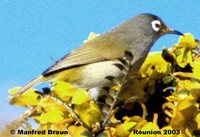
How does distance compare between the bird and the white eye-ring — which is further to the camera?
the white eye-ring

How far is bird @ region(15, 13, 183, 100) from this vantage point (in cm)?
329

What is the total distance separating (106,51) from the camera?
3943mm

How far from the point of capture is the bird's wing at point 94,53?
141 inches

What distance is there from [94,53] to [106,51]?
0.14 metres

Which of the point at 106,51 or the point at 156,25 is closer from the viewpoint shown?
the point at 156,25

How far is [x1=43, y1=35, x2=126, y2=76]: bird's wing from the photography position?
3.59 meters

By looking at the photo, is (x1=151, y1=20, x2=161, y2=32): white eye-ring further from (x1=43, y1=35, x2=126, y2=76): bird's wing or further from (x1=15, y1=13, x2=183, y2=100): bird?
(x1=43, y1=35, x2=126, y2=76): bird's wing

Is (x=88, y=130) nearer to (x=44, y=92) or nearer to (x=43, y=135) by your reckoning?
(x=43, y=135)

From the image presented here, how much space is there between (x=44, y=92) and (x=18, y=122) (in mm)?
242

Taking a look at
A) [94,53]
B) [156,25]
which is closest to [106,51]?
[94,53]

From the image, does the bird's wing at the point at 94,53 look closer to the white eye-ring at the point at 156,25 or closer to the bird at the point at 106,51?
the bird at the point at 106,51

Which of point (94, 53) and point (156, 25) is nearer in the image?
point (156, 25)

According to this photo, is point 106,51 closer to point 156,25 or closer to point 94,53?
point 94,53

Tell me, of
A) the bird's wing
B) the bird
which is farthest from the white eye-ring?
the bird's wing
